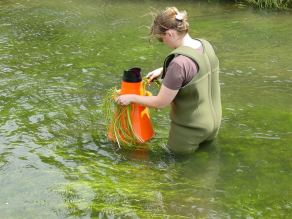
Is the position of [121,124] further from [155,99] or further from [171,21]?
[171,21]

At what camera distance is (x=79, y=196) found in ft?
7.93

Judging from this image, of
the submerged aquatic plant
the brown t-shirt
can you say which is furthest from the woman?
the submerged aquatic plant

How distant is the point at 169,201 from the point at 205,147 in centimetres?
95

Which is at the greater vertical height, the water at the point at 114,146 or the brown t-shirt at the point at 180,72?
the brown t-shirt at the point at 180,72

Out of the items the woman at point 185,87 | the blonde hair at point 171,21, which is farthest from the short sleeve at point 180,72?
the blonde hair at point 171,21

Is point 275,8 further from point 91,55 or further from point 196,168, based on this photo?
point 196,168

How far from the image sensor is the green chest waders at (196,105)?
2.70 meters

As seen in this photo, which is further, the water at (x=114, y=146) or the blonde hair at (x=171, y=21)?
the blonde hair at (x=171, y=21)

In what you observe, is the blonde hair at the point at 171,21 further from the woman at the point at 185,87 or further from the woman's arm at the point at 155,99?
the woman's arm at the point at 155,99

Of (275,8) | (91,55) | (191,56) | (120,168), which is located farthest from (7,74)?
(275,8)

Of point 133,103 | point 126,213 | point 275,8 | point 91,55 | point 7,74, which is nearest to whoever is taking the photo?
point 126,213

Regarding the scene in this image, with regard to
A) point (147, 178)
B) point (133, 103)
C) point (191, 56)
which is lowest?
point (147, 178)

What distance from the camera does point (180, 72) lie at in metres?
2.57

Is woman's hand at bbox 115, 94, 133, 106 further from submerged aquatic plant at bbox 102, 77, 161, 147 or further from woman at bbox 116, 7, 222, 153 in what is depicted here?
submerged aquatic plant at bbox 102, 77, 161, 147
